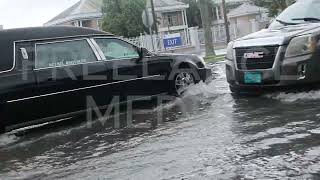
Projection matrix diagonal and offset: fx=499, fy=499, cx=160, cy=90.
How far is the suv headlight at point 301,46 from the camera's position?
7422mm

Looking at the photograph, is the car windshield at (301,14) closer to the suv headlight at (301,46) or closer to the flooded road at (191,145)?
the suv headlight at (301,46)

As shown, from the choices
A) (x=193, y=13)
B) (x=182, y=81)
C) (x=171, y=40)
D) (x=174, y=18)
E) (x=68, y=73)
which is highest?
(x=193, y=13)

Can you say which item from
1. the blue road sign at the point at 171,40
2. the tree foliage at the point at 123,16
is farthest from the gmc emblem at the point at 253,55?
the tree foliage at the point at 123,16

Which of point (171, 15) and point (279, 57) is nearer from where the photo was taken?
point (279, 57)

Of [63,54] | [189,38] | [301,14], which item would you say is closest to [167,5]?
[189,38]

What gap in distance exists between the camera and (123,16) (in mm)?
41812

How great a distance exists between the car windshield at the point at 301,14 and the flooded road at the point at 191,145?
1471 millimetres

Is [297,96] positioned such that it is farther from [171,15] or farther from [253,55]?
[171,15]

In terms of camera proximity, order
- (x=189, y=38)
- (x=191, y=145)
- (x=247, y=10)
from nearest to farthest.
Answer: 1. (x=191, y=145)
2. (x=189, y=38)
3. (x=247, y=10)

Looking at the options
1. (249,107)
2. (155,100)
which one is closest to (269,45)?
(249,107)

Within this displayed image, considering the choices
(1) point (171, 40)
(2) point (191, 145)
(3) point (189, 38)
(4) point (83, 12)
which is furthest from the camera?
(4) point (83, 12)

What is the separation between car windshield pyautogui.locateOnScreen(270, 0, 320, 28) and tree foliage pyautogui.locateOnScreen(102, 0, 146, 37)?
33.1 metres

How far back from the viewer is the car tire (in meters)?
9.35

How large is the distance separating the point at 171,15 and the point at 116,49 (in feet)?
151
